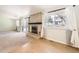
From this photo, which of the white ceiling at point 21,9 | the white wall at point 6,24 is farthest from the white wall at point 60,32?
the white wall at point 6,24

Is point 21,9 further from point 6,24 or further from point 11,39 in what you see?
point 11,39

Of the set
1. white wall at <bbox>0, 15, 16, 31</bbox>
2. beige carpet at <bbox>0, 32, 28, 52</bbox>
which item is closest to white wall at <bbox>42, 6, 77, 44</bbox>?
beige carpet at <bbox>0, 32, 28, 52</bbox>

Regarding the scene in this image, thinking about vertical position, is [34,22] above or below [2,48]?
above

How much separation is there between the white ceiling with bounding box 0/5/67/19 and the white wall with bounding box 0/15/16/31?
8 centimetres

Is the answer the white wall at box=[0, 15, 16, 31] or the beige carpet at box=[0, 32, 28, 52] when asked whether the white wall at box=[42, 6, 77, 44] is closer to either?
the beige carpet at box=[0, 32, 28, 52]

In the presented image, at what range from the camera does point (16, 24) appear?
1793 mm

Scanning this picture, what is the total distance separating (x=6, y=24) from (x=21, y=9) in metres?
0.39

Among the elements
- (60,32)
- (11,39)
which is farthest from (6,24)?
(60,32)

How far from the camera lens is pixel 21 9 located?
68.0 inches

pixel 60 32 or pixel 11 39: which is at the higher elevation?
pixel 60 32
